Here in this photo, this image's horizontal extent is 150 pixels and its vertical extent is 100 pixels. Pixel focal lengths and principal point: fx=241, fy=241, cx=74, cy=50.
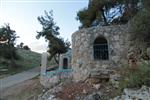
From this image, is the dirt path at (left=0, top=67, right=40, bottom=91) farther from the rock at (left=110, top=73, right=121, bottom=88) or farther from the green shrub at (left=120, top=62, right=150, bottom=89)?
the green shrub at (left=120, top=62, right=150, bottom=89)

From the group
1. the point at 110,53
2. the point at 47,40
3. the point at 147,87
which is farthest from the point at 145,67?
the point at 47,40

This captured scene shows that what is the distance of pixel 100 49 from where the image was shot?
12023mm

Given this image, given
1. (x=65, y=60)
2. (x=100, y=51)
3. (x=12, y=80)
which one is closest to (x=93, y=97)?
(x=100, y=51)

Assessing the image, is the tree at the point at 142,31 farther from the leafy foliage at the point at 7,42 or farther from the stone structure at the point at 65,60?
the leafy foliage at the point at 7,42

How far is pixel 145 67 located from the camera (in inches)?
314

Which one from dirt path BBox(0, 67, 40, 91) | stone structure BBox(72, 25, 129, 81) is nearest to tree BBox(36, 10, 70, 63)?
dirt path BBox(0, 67, 40, 91)

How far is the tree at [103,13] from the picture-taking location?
17.0m

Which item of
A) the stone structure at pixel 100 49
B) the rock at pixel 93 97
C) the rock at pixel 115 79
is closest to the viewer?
the rock at pixel 93 97

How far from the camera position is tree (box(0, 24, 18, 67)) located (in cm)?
3203

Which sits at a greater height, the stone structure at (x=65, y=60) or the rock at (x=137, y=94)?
the stone structure at (x=65, y=60)

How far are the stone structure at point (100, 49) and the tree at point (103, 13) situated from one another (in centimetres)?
528

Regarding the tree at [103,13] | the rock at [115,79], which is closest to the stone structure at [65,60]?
the tree at [103,13]

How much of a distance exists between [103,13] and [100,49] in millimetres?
6322

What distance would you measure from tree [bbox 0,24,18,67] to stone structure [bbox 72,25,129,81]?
21670mm
